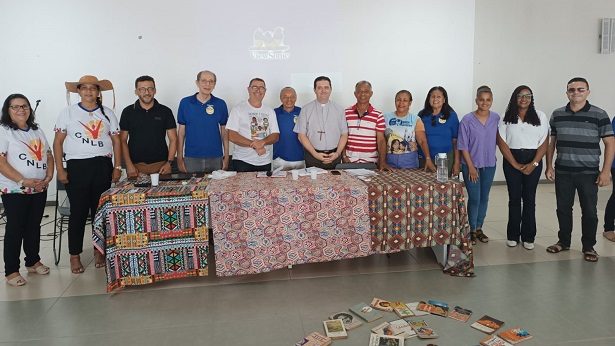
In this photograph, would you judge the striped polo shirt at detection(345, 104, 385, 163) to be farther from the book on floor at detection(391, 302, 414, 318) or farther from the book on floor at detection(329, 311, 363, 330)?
the book on floor at detection(329, 311, 363, 330)

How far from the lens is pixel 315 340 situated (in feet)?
7.58

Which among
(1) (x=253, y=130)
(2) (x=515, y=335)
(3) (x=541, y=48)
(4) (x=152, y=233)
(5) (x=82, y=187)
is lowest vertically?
(2) (x=515, y=335)

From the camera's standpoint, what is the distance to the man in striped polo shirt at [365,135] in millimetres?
3857

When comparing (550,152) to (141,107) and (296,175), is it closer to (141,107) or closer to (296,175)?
(296,175)

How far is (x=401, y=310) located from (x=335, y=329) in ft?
1.52

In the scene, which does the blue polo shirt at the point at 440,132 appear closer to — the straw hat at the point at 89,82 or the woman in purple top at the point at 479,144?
the woman in purple top at the point at 479,144

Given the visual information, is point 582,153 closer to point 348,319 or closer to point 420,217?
point 420,217

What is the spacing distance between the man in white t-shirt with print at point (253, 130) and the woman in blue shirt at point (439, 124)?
1344mm

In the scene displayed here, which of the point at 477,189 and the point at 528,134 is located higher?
the point at 528,134

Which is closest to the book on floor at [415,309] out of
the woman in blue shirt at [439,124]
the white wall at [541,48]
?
the woman in blue shirt at [439,124]

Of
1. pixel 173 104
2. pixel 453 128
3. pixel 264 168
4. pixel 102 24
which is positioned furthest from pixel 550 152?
pixel 102 24

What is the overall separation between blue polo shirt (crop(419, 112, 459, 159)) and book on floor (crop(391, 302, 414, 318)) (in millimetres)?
1615

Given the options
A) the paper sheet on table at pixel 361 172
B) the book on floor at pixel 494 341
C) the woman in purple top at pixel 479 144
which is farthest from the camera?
the woman in purple top at pixel 479 144

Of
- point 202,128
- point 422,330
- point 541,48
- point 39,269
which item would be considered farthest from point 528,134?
point 39,269
